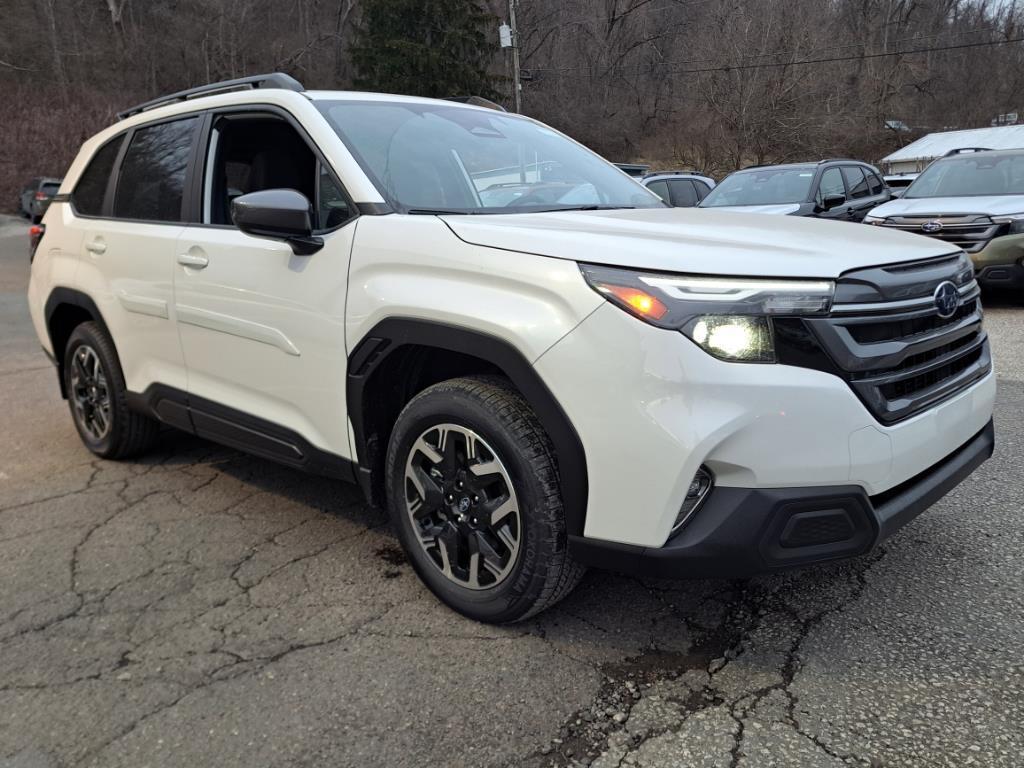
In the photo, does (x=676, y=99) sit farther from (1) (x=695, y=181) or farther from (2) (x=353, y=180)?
(2) (x=353, y=180)

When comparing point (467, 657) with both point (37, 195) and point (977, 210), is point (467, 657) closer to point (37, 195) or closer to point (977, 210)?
point (977, 210)

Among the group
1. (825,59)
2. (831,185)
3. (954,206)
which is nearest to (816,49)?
(825,59)

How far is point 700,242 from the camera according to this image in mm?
2295

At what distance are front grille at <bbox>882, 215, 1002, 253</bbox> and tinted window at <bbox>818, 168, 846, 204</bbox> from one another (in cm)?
130

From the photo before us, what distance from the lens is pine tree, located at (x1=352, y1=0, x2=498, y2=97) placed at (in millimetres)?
38812

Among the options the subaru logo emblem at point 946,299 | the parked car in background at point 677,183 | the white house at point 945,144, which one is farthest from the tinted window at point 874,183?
the white house at point 945,144

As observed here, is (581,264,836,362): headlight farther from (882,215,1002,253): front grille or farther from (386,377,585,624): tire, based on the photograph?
(882,215,1002,253): front grille

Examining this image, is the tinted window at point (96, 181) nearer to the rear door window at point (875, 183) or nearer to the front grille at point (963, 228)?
the front grille at point (963, 228)

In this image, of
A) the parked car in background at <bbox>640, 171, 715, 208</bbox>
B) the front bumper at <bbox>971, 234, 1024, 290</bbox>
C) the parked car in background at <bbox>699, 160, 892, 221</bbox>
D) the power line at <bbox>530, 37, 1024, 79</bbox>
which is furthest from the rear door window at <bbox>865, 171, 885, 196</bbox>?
the power line at <bbox>530, 37, 1024, 79</bbox>

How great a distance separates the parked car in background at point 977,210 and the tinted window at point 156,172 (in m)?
7.36

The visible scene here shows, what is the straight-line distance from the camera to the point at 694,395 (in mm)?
2041

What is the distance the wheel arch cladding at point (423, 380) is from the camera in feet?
7.36

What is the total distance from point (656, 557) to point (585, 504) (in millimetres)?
241

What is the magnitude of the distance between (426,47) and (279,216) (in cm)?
3966
